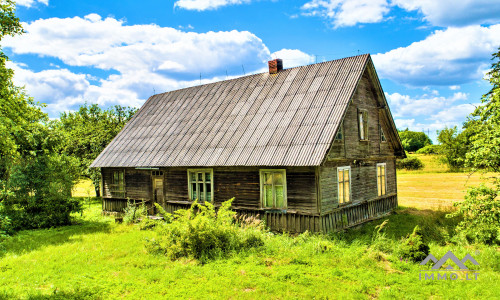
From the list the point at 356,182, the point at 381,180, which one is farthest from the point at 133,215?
the point at 381,180

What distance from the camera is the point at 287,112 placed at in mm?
15664

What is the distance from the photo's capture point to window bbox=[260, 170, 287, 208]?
1377 cm

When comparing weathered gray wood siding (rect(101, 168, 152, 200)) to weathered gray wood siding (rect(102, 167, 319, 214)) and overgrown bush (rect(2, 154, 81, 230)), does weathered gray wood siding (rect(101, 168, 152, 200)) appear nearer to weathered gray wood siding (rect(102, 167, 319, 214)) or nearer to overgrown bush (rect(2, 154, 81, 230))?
weathered gray wood siding (rect(102, 167, 319, 214))

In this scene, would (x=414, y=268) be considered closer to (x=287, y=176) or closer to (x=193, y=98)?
(x=287, y=176)

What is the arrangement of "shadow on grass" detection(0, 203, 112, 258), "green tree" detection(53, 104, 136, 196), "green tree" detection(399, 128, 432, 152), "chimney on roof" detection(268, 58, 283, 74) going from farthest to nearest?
"green tree" detection(399, 128, 432, 152) < "green tree" detection(53, 104, 136, 196) < "chimney on roof" detection(268, 58, 283, 74) < "shadow on grass" detection(0, 203, 112, 258)

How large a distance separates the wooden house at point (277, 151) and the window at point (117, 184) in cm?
6

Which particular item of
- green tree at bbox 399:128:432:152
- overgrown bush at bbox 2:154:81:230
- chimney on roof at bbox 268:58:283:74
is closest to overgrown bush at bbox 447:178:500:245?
chimney on roof at bbox 268:58:283:74

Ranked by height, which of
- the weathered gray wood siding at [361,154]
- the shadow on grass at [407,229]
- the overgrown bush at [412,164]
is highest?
the weathered gray wood siding at [361,154]

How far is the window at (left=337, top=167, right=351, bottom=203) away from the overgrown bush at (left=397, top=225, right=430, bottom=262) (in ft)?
13.8

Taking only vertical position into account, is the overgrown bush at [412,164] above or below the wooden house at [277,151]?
below

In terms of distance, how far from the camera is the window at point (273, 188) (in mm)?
13766

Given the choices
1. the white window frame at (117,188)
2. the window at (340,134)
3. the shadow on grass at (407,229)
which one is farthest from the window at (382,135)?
A: the white window frame at (117,188)

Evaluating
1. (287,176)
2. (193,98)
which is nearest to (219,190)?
(287,176)

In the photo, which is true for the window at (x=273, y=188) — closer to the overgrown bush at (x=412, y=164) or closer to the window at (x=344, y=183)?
the window at (x=344, y=183)
